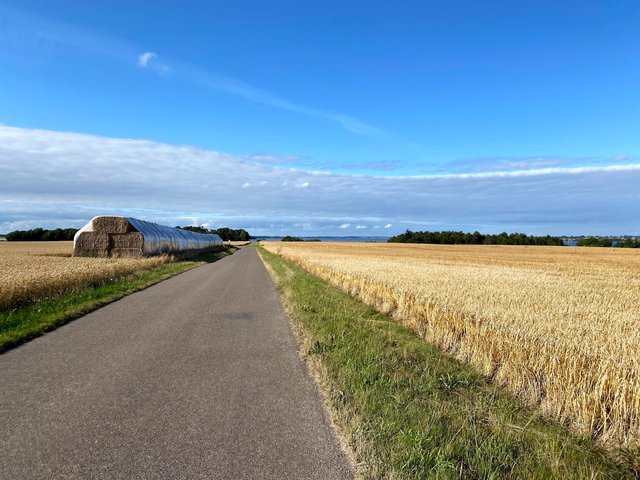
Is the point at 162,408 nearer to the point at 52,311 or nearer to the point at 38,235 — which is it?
the point at 52,311

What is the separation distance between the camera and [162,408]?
4.98 metres

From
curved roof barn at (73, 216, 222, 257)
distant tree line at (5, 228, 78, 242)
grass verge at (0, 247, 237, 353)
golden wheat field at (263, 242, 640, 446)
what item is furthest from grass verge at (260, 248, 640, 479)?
distant tree line at (5, 228, 78, 242)

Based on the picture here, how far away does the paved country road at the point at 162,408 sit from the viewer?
3.74 metres

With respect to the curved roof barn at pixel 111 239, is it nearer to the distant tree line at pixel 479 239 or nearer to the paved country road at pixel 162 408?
the paved country road at pixel 162 408

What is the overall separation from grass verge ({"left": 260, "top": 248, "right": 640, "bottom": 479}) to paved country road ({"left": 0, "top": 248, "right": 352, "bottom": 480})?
335mm

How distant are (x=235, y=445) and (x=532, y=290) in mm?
13342

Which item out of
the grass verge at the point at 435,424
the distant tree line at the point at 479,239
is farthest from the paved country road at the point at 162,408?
the distant tree line at the point at 479,239

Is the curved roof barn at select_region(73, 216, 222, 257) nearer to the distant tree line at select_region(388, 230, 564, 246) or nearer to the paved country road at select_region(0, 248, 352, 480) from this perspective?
the paved country road at select_region(0, 248, 352, 480)

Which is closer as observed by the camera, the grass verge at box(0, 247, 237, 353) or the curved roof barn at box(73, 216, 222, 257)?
the grass verge at box(0, 247, 237, 353)

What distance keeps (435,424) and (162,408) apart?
309 cm

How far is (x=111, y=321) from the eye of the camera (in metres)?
10.5

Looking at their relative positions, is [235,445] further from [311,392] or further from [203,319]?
[203,319]

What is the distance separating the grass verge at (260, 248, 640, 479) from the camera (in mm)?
3711

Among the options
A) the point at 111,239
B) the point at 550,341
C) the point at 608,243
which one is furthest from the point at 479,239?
the point at 550,341
